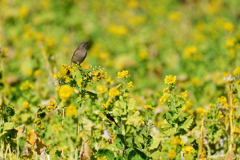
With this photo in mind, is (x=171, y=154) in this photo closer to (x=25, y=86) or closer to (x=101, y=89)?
(x=101, y=89)

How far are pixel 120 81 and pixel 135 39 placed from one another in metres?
2.46

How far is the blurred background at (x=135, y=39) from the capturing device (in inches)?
174

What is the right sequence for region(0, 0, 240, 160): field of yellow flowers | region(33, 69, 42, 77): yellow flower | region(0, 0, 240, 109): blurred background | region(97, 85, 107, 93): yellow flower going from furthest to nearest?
1. region(0, 0, 240, 109): blurred background
2. region(33, 69, 42, 77): yellow flower
3. region(97, 85, 107, 93): yellow flower
4. region(0, 0, 240, 160): field of yellow flowers

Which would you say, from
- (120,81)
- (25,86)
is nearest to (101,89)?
(25,86)

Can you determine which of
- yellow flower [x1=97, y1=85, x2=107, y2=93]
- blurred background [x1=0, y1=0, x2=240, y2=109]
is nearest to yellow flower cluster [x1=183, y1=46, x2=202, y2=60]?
blurred background [x1=0, y1=0, x2=240, y2=109]

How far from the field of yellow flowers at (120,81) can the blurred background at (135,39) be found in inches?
1.0

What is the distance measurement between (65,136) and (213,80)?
2.97 m

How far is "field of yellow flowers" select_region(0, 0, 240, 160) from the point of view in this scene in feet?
6.64

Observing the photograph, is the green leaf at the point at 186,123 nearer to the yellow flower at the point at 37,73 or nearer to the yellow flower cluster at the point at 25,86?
the yellow flower cluster at the point at 25,86

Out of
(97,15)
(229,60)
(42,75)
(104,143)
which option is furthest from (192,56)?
(97,15)

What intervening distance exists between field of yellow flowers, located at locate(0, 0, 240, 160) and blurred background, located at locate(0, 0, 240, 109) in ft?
0.08

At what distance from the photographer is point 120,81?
12.1 ft

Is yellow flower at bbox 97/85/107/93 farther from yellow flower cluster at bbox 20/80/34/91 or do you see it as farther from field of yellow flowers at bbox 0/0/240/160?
yellow flower cluster at bbox 20/80/34/91

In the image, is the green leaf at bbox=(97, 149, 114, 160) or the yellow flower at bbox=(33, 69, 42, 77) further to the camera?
the yellow flower at bbox=(33, 69, 42, 77)
